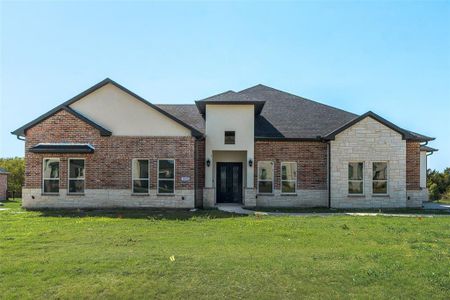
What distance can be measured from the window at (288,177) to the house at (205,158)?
0.05m

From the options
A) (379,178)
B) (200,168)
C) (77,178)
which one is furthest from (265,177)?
(77,178)

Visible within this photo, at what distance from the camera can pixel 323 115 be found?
23.4 metres

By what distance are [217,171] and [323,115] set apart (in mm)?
7043

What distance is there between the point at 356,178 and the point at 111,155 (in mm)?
12096

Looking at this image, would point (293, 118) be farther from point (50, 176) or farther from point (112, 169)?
point (50, 176)

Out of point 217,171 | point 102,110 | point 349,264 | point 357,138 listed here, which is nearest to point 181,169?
point 217,171

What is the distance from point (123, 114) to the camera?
19469 mm

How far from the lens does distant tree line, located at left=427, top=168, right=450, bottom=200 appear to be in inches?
1256

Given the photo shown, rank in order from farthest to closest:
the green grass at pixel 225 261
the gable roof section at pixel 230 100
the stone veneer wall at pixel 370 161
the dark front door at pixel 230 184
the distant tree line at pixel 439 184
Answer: the distant tree line at pixel 439 184, the dark front door at pixel 230 184, the gable roof section at pixel 230 100, the stone veneer wall at pixel 370 161, the green grass at pixel 225 261

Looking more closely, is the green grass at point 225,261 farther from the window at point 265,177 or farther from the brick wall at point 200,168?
the window at point 265,177

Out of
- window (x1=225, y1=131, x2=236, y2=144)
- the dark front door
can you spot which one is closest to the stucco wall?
A: window (x1=225, y1=131, x2=236, y2=144)

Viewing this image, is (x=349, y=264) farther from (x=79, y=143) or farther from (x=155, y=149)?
(x=79, y=143)

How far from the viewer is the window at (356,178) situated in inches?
793

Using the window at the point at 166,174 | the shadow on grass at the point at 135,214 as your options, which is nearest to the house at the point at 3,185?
the shadow on grass at the point at 135,214
